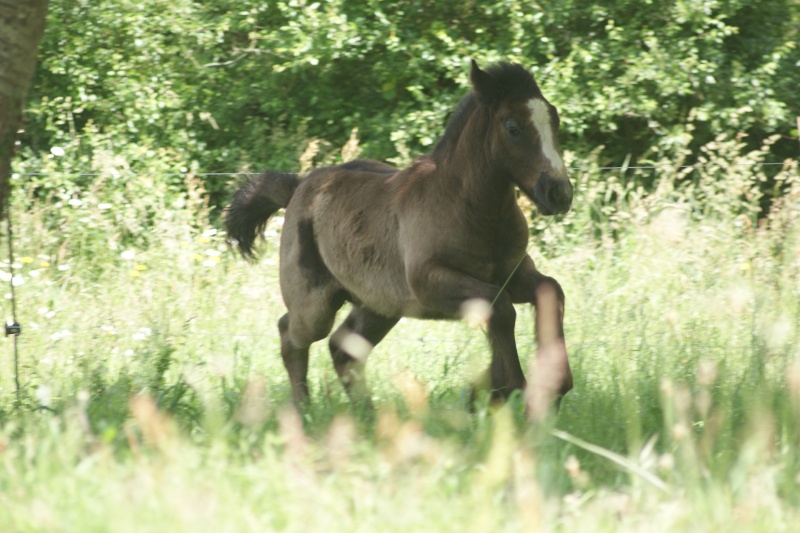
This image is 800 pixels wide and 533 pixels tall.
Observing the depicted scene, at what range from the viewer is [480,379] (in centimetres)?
500

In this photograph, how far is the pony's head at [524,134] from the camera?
4.97 m

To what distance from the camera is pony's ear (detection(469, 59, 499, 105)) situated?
17.3 ft

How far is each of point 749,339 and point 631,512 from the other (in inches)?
132

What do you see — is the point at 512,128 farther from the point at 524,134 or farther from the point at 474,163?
the point at 474,163

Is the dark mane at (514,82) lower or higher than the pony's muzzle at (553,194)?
higher

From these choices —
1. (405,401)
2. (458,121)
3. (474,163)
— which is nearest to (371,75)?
(458,121)

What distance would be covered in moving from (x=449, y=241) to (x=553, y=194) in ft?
2.06

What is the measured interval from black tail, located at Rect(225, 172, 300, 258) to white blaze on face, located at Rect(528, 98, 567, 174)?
2.22 m

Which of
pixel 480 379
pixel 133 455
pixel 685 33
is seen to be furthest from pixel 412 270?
pixel 685 33

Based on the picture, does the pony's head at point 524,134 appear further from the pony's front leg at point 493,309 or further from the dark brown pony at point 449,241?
the pony's front leg at point 493,309

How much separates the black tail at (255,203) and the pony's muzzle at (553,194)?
2.36m

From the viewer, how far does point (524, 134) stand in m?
5.15

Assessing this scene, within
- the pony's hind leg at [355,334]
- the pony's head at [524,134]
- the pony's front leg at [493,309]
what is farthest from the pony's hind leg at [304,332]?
the pony's head at [524,134]

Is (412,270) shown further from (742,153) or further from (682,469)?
(742,153)
